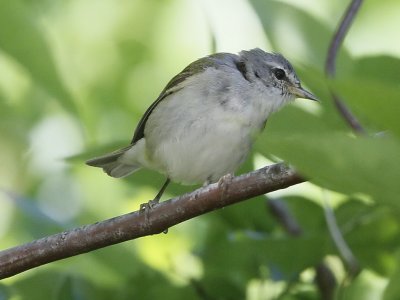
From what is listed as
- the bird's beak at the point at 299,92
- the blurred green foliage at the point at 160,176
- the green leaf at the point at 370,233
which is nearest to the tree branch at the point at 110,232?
the blurred green foliage at the point at 160,176

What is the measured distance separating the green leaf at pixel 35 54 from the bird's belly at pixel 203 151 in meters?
0.68

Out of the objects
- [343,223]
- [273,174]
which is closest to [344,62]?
[343,223]

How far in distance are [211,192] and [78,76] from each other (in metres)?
1.19

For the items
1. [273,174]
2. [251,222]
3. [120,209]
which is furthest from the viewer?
[120,209]

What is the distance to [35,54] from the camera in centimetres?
138

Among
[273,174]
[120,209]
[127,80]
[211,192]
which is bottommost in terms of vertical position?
[120,209]

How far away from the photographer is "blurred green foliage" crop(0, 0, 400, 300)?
39cm

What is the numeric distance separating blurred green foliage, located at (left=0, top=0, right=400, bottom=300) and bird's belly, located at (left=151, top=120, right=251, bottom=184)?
13 cm

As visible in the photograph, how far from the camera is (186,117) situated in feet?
7.08

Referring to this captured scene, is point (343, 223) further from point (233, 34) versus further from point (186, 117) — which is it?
point (233, 34)

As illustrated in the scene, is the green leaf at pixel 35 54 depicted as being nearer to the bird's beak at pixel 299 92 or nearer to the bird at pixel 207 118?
the bird at pixel 207 118

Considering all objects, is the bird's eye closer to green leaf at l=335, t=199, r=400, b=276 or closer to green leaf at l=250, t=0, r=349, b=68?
green leaf at l=250, t=0, r=349, b=68

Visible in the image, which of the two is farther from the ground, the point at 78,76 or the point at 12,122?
the point at 78,76

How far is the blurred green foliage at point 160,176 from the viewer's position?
0.39 m
